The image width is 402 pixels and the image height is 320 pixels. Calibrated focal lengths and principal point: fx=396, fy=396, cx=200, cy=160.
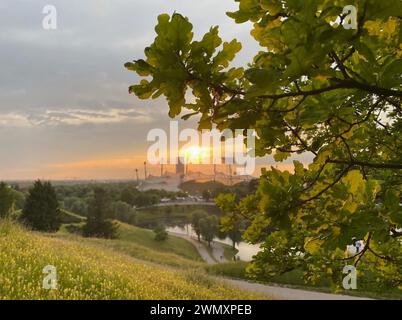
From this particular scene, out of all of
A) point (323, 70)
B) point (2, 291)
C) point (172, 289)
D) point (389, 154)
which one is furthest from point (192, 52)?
point (172, 289)

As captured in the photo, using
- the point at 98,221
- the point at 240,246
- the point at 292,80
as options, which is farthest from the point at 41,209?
the point at 240,246

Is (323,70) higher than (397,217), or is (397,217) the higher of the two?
(323,70)

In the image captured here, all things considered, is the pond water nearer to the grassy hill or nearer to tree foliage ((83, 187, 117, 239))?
tree foliage ((83, 187, 117, 239))

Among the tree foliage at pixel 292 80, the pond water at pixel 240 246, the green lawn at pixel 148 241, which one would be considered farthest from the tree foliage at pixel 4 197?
the tree foliage at pixel 292 80

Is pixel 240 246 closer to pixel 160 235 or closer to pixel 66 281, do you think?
pixel 160 235

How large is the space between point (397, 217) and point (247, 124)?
34.5 inches

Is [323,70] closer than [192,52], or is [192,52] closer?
[323,70]

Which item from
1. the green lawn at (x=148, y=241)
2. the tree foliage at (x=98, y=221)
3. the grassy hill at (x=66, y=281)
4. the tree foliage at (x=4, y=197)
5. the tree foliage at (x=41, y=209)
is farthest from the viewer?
the green lawn at (x=148, y=241)

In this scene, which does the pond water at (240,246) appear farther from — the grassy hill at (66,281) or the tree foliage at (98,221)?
the grassy hill at (66,281)

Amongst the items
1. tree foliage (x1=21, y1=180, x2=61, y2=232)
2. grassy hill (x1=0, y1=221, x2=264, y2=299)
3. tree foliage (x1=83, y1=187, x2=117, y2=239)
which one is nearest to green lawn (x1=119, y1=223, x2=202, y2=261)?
tree foliage (x1=83, y1=187, x2=117, y2=239)

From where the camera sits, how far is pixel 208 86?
1.95 m

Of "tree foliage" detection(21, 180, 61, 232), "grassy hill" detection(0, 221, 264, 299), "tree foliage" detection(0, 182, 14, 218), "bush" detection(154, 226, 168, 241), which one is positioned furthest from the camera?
"bush" detection(154, 226, 168, 241)
